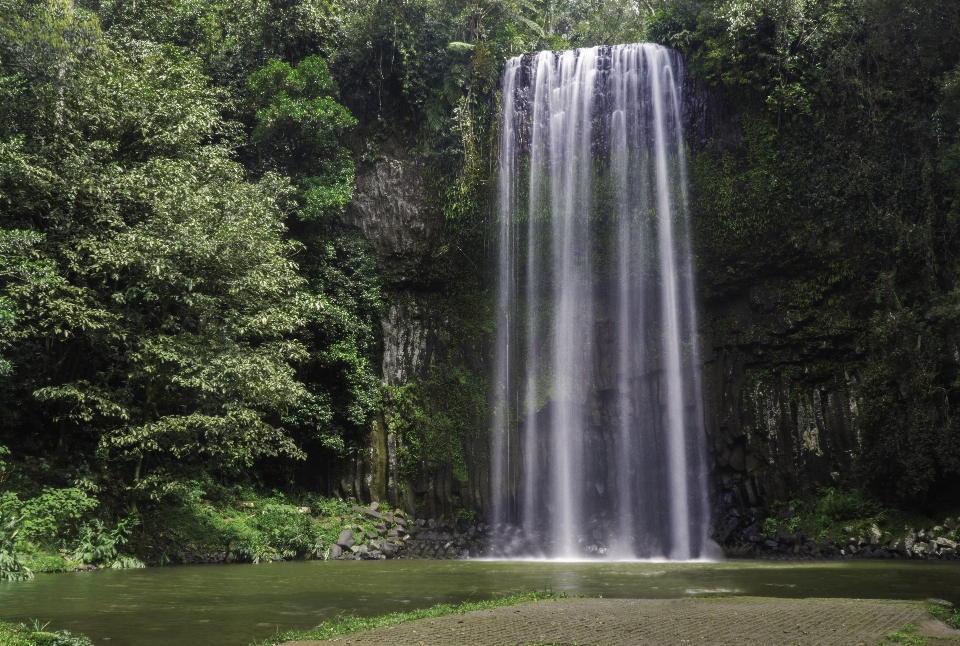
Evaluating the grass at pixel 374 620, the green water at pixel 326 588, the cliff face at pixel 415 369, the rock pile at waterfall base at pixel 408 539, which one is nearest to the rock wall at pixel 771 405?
the green water at pixel 326 588

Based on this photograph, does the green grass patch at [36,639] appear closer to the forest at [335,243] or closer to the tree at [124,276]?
the forest at [335,243]

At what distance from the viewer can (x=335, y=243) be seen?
24.0 meters

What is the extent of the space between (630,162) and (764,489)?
35.1 ft

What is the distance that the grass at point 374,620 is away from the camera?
Answer: 661cm

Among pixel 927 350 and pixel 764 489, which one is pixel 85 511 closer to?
pixel 764 489

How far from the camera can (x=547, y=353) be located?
77.4 ft

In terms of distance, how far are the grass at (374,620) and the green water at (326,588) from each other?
336 millimetres

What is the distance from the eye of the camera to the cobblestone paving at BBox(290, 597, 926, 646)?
6.29 metres

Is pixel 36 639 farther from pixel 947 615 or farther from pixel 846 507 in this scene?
pixel 846 507

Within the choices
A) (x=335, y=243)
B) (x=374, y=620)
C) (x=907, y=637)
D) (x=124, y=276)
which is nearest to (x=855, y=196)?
(x=335, y=243)

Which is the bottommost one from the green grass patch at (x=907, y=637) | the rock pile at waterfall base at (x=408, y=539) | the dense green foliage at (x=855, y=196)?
the rock pile at waterfall base at (x=408, y=539)

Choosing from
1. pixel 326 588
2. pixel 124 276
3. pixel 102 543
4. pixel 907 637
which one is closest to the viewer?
pixel 907 637

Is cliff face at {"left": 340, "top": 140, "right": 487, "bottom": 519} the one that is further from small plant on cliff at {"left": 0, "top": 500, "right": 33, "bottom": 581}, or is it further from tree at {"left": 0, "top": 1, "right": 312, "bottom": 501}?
small plant on cliff at {"left": 0, "top": 500, "right": 33, "bottom": 581}

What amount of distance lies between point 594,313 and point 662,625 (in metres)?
16.8
